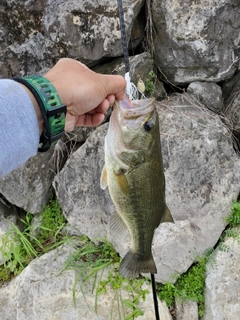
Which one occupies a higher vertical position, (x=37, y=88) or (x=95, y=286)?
(x=37, y=88)

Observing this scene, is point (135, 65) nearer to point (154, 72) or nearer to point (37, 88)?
point (154, 72)

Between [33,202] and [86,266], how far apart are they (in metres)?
0.93

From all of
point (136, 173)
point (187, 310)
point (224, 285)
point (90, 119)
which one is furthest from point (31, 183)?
point (224, 285)

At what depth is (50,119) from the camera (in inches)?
69.5

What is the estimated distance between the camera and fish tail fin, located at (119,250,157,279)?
2391mm

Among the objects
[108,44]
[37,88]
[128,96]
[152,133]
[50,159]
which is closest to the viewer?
[37,88]

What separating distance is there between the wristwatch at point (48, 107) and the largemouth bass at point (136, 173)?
38cm

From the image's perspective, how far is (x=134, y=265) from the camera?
2.41 m

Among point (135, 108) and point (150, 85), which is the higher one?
point (135, 108)

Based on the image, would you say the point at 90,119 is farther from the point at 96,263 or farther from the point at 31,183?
the point at 96,263

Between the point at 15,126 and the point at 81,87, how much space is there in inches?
20.6

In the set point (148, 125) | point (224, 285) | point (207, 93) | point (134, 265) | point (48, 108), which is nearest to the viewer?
point (48, 108)

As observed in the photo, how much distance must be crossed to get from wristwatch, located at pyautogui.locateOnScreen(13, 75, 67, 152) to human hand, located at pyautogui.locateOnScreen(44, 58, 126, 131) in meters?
0.12

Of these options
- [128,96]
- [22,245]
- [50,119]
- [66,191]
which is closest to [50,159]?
[66,191]
